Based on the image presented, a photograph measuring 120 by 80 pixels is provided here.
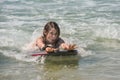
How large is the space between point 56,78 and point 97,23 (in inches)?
232

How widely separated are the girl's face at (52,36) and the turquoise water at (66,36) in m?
0.45

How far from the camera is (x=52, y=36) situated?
7.93m

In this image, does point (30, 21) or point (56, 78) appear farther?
point (30, 21)

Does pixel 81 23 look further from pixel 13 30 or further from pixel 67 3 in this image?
pixel 67 3

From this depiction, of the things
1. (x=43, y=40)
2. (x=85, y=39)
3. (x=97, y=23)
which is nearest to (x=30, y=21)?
(x=97, y=23)

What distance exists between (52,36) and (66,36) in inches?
104

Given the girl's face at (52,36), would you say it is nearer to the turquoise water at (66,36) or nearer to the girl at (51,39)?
the girl at (51,39)

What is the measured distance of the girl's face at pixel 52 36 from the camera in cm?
786

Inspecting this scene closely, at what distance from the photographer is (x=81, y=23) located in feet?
39.7

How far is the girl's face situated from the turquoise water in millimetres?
451

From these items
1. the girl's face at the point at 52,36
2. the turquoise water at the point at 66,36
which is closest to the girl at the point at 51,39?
the girl's face at the point at 52,36

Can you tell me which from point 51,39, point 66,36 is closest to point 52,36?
point 51,39

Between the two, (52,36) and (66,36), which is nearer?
(52,36)

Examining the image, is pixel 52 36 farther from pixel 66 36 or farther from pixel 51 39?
pixel 66 36
